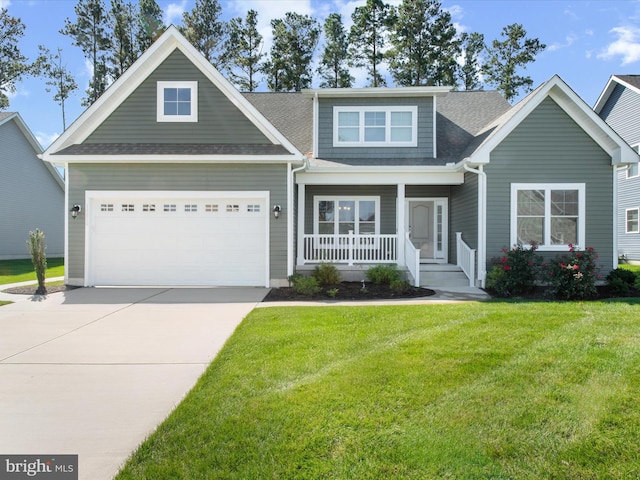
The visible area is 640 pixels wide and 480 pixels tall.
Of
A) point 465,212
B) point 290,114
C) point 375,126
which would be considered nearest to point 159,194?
point 290,114

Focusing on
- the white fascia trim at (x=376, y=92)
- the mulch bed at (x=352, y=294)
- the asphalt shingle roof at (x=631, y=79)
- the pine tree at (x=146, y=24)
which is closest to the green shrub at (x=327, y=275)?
the mulch bed at (x=352, y=294)

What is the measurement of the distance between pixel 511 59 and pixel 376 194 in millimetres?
21625

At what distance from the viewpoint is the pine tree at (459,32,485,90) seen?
29.8 m

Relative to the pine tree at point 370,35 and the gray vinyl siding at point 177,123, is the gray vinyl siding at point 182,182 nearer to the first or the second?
the gray vinyl siding at point 177,123

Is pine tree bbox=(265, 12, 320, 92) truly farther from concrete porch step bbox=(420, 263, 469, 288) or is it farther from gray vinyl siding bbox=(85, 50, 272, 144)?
concrete porch step bbox=(420, 263, 469, 288)

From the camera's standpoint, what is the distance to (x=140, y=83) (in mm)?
11414

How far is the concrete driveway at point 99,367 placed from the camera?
3.33m

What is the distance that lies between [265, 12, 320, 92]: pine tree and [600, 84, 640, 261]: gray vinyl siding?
1798 cm

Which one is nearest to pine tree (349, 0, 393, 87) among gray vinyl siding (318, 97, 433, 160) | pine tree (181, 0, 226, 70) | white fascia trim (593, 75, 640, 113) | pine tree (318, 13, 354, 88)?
pine tree (318, 13, 354, 88)

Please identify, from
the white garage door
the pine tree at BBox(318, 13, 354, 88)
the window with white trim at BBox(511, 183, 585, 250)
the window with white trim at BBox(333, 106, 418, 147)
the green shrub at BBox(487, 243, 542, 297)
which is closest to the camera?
the green shrub at BBox(487, 243, 542, 297)

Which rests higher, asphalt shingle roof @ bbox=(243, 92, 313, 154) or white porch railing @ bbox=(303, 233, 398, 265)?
asphalt shingle roof @ bbox=(243, 92, 313, 154)

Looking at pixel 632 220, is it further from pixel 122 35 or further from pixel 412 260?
pixel 122 35

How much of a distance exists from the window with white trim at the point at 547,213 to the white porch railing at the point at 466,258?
1.15m

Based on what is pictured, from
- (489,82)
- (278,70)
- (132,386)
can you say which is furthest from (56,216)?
(489,82)
